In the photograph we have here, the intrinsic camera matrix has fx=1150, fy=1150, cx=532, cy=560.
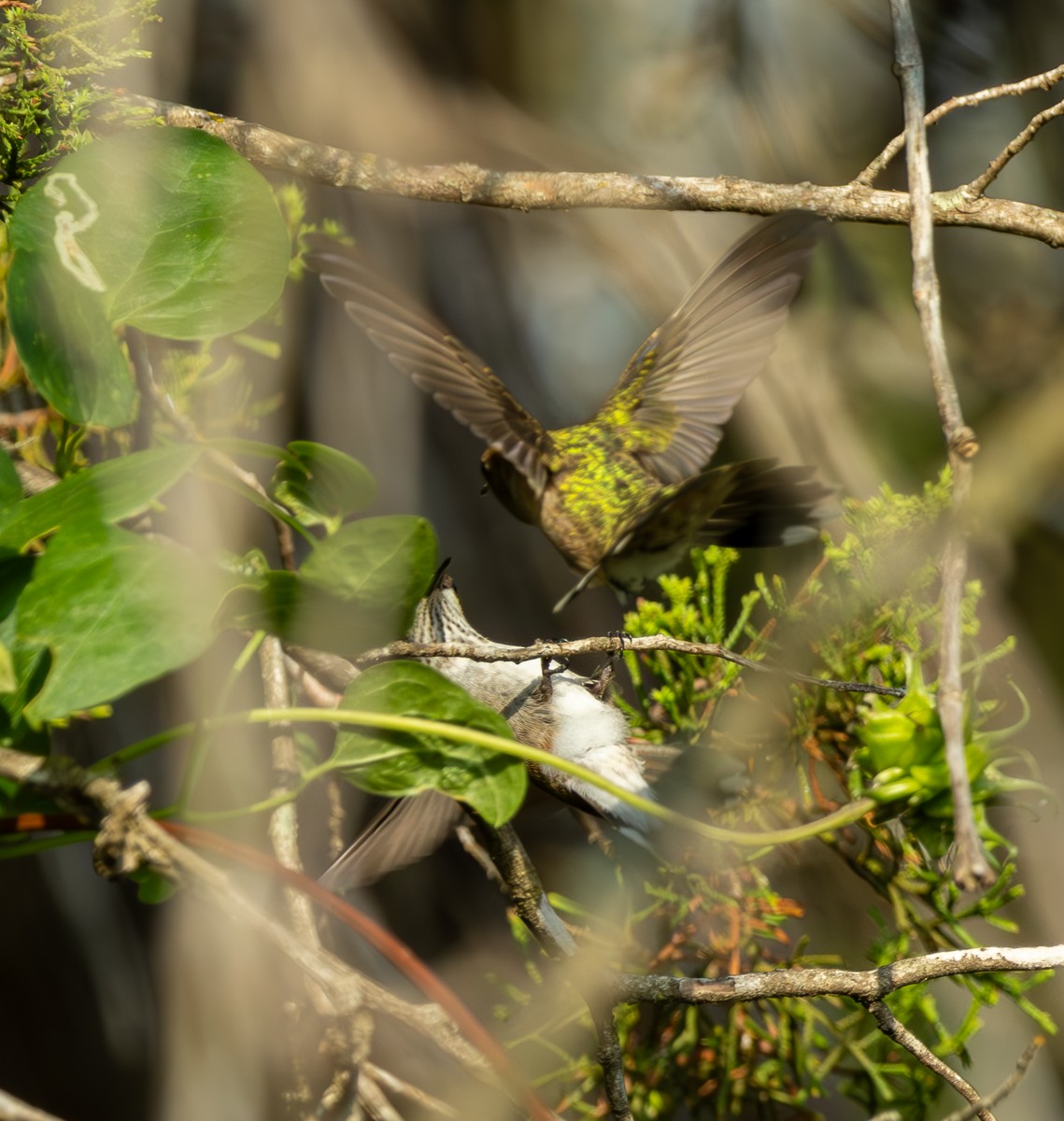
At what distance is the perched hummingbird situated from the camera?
1453 millimetres

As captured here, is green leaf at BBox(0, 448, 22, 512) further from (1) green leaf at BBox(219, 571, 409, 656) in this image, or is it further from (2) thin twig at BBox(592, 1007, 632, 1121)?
(2) thin twig at BBox(592, 1007, 632, 1121)

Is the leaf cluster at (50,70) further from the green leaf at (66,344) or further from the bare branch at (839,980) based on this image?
the bare branch at (839,980)

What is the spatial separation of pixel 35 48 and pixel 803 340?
100 inches

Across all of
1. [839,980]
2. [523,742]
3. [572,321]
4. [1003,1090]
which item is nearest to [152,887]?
[839,980]

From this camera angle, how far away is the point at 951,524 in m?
0.61

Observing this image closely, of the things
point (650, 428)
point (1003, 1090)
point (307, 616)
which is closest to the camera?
point (307, 616)

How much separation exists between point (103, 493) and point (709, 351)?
1342 millimetres

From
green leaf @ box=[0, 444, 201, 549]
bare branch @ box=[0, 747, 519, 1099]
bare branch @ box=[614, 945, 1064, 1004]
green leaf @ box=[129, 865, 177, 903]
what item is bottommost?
bare branch @ box=[614, 945, 1064, 1004]

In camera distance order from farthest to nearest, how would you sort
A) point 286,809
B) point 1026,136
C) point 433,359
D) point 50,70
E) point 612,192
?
point 433,359 → point 612,192 → point 286,809 → point 1026,136 → point 50,70

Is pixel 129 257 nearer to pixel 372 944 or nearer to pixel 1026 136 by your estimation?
pixel 372 944

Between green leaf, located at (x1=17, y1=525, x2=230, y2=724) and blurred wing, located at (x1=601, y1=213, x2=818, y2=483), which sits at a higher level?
blurred wing, located at (x1=601, y1=213, x2=818, y2=483)

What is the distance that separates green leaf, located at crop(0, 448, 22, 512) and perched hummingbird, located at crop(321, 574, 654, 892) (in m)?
0.60

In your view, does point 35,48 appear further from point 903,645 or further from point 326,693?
point 903,645

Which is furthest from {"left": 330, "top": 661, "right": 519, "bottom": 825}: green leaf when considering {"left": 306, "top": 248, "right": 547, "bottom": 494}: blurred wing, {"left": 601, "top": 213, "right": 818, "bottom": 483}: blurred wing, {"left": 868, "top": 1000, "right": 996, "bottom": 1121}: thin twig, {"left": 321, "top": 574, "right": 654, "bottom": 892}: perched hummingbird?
{"left": 601, "top": 213, "right": 818, "bottom": 483}: blurred wing
